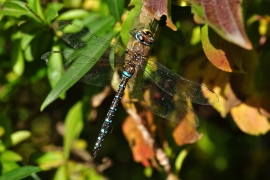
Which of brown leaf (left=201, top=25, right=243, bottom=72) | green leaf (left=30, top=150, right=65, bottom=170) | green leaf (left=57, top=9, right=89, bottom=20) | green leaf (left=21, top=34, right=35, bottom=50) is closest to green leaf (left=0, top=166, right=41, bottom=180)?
green leaf (left=30, top=150, right=65, bottom=170)

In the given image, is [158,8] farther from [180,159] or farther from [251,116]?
[180,159]

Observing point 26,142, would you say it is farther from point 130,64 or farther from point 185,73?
point 185,73

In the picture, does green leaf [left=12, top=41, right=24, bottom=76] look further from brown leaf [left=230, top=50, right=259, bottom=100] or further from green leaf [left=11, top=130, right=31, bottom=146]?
brown leaf [left=230, top=50, right=259, bottom=100]

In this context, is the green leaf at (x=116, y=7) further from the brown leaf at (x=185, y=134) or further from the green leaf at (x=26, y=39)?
the brown leaf at (x=185, y=134)

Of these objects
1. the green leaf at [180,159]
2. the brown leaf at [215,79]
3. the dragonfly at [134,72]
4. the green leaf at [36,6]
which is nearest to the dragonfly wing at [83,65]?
the dragonfly at [134,72]

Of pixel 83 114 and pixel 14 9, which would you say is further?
pixel 83 114

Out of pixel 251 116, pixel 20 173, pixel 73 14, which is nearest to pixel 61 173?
pixel 20 173
